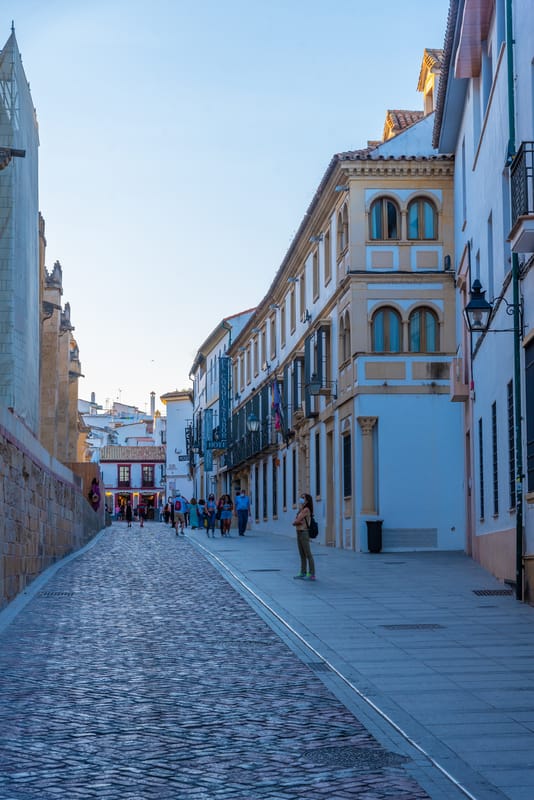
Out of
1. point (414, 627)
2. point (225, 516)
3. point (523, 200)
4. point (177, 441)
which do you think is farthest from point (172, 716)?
point (177, 441)

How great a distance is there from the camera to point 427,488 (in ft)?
99.7

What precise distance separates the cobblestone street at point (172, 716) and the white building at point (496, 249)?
4.91m

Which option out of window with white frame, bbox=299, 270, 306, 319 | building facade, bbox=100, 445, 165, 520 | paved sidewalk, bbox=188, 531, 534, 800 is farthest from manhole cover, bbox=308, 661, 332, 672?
building facade, bbox=100, 445, 165, 520

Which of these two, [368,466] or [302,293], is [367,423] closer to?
[368,466]

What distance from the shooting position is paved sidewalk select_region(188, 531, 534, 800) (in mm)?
7461

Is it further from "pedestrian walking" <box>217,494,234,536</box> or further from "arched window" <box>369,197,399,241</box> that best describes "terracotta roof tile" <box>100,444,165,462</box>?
"arched window" <box>369,197,399,241</box>

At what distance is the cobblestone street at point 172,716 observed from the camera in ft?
21.9

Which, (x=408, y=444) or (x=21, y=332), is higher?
(x=21, y=332)

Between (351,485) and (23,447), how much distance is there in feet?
47.4

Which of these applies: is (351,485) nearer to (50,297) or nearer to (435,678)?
(435,678)

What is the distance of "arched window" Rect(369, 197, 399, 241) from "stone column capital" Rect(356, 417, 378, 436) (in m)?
4.76

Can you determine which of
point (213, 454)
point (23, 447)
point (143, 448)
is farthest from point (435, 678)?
point (143, 448)

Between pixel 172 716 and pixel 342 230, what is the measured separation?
995 inches

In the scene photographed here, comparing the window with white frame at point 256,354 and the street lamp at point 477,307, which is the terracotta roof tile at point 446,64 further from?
the window with white frame at point 256,354
